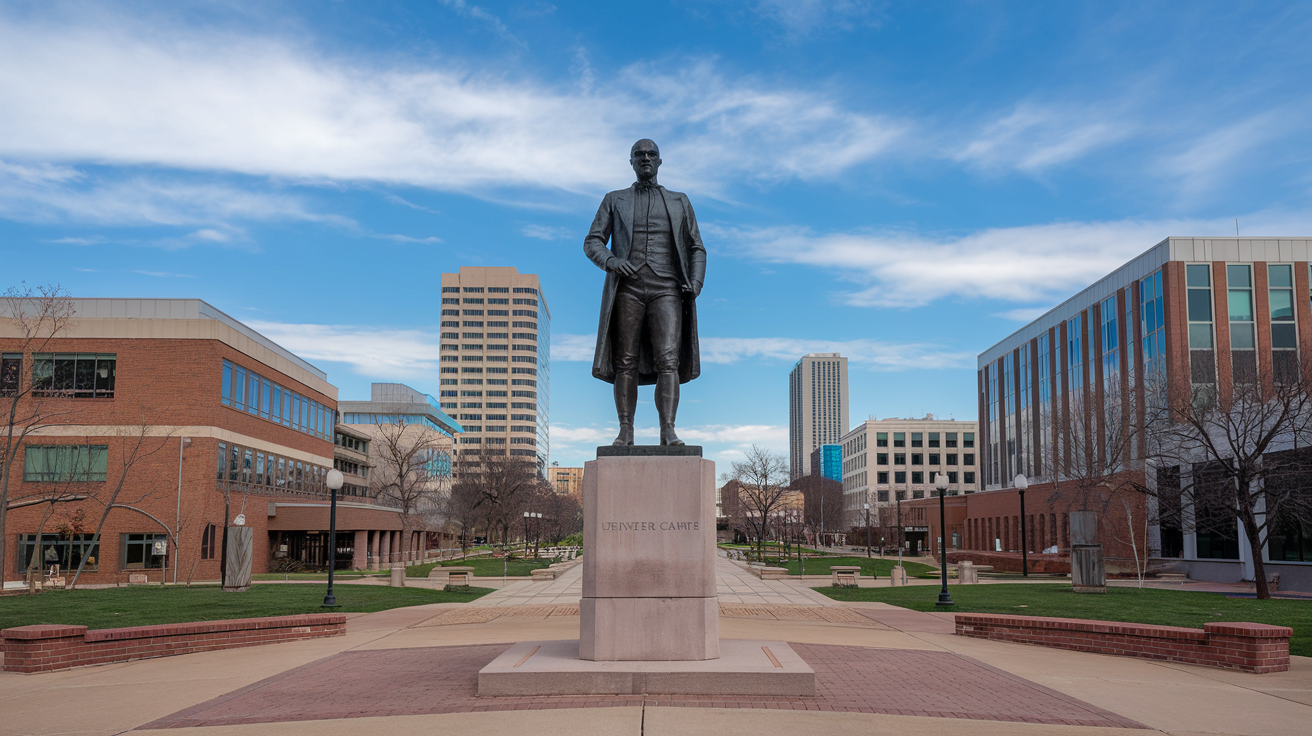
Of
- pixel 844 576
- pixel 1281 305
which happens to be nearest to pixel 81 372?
pixel 844 576

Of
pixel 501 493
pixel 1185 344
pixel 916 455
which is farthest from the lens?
pixel 916 455

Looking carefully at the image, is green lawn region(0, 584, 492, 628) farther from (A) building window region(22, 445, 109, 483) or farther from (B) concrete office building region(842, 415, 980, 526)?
(B) concrete office building region(842, 415, 980, 526)

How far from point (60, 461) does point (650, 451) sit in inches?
1669

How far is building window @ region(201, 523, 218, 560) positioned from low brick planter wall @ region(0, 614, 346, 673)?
3170 centimetres

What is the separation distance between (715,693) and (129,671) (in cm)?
778

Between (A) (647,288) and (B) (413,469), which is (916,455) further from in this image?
(A) (647,288)

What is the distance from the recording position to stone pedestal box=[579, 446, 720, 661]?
905 cm

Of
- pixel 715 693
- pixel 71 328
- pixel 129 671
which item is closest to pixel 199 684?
pixel 129 671

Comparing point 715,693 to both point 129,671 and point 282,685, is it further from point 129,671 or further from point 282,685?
point 129,671

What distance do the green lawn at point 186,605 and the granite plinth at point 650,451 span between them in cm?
1107

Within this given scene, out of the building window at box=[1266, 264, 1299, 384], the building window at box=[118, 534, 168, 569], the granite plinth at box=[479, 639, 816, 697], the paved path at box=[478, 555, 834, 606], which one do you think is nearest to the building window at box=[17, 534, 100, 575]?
the building window at box=[118, 534, 168, 569]

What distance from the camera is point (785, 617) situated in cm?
2102

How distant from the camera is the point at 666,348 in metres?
10.2

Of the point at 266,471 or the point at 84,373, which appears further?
the point at 266,471
